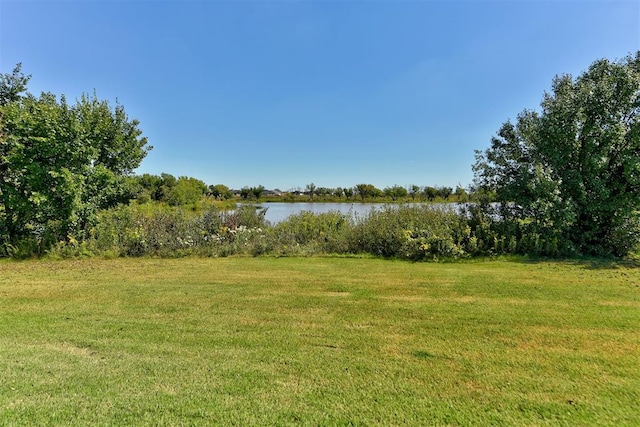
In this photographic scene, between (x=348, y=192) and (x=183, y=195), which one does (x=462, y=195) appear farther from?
(x=348, y=192)

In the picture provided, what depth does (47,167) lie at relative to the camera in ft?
24.8

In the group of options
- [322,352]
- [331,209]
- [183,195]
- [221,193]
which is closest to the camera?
[322,352]

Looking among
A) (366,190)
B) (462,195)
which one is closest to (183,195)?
(462,195)

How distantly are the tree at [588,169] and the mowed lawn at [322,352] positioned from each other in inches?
90.1

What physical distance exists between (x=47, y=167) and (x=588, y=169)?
39.2 ft

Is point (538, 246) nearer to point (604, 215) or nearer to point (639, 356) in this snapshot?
point (604, 215)

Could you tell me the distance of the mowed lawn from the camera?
2.05 m

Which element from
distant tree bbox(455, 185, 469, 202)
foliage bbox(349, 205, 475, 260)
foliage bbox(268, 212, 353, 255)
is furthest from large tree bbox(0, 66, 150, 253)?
distant tree bbox(455, 185, 469, 202)

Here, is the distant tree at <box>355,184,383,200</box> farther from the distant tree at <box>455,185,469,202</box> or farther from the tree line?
the tree line

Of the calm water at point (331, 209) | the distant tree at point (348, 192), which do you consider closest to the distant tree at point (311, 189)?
the distant tree at point (348, 192)

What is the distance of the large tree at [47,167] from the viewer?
7.46 metres

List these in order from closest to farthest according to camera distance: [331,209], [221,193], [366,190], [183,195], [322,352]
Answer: [322,352] < [331,209] < [183,195] < [221,193] < [366,190]

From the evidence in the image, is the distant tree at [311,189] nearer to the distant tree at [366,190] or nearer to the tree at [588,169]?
the distant tree at [366,190]

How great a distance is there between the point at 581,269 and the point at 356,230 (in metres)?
4.32
